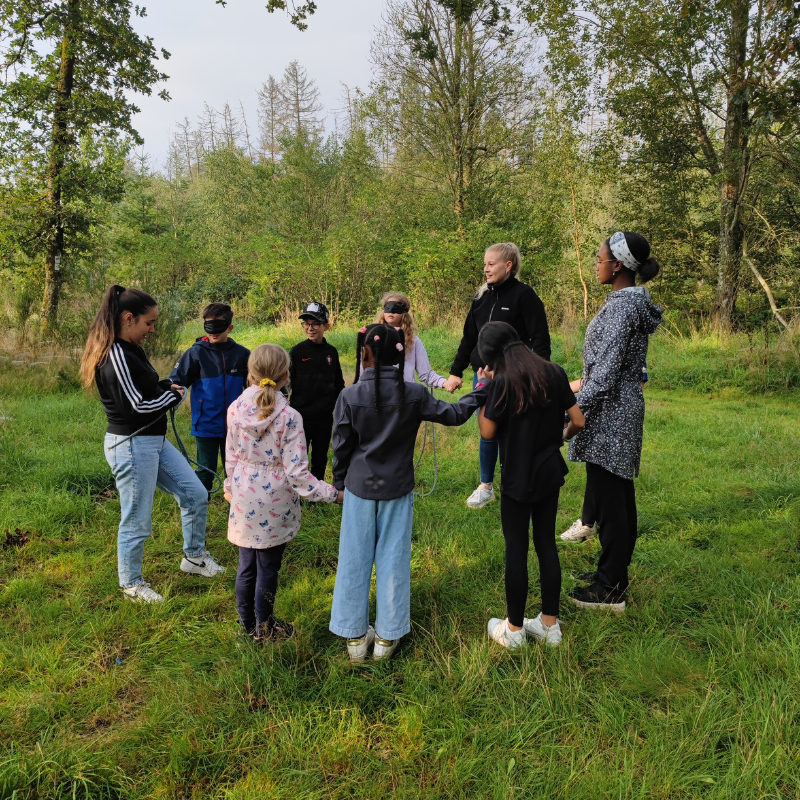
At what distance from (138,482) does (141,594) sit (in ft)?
2.31

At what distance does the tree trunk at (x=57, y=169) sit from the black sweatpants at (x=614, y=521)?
10.1 m

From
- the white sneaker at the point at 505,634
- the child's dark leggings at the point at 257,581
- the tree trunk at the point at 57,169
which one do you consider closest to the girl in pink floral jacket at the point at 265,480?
the child's dark leggings at the point at 257,581

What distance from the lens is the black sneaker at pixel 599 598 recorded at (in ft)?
9.89

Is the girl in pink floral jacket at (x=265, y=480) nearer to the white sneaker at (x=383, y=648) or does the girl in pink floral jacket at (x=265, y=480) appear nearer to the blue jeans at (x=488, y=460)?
the white sneaker at (x=383, y=648)

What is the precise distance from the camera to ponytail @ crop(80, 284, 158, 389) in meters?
3.10

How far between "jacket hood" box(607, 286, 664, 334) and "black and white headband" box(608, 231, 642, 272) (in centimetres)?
12

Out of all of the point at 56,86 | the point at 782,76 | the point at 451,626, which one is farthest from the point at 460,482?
the point at 56,86

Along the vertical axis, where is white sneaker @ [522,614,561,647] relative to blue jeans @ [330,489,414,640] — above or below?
below

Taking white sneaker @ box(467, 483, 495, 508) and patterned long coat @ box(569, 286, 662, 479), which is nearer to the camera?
patterned long coat @ box(569, 286, 662, 479)

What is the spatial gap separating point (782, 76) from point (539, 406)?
30.4 feet

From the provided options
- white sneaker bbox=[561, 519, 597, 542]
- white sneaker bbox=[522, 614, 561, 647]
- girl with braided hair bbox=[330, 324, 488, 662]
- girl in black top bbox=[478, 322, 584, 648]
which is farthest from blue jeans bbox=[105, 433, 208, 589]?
white sneaker bbox=[561, 519, 597, 542]

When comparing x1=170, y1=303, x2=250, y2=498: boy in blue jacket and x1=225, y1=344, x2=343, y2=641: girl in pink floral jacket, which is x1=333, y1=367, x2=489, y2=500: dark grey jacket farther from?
x1=170, y1=303, x2=250, y2=498: boy in blue jacket

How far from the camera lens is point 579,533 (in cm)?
399

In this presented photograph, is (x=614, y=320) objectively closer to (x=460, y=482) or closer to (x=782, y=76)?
(x=460, y=482)
